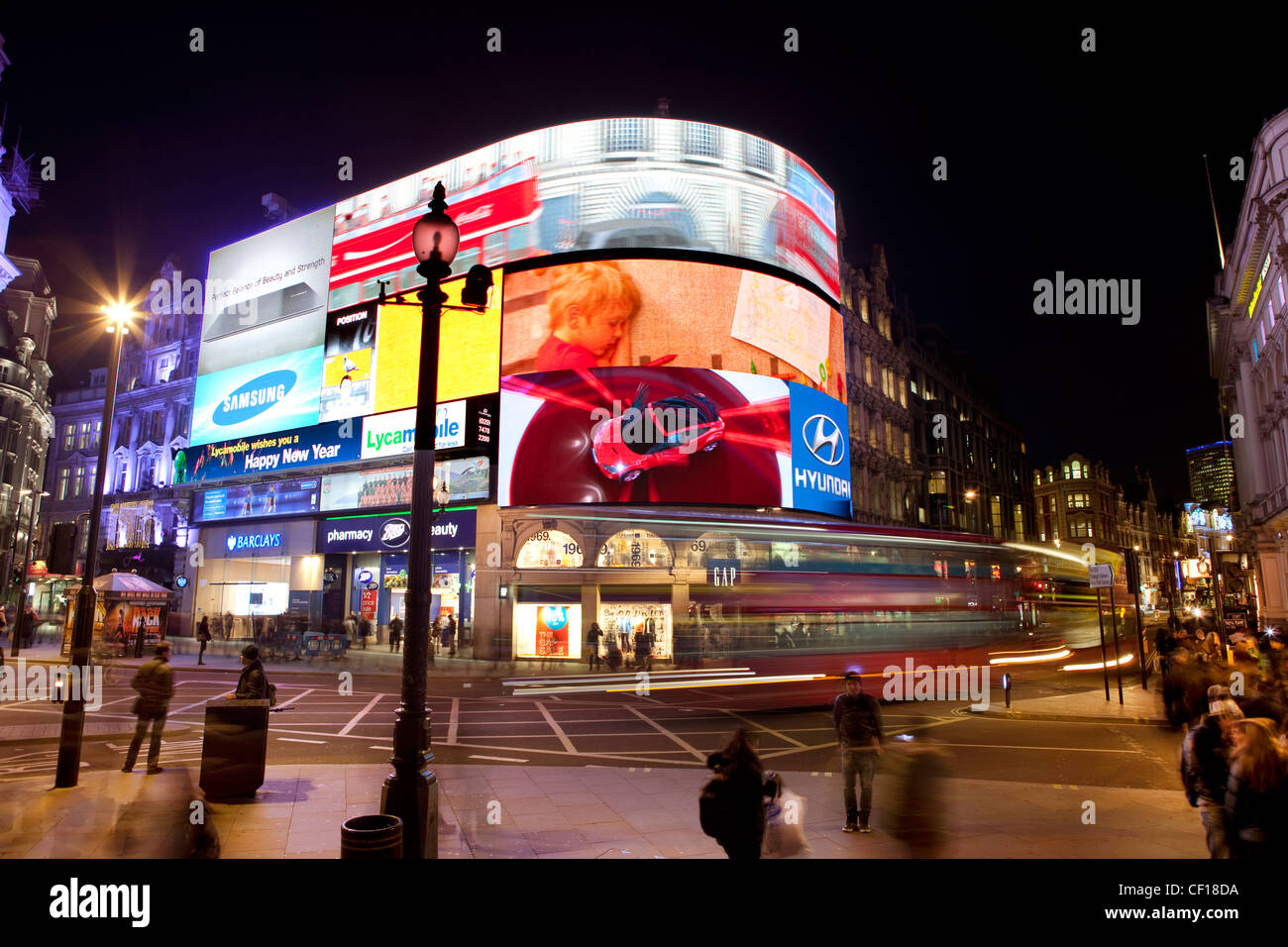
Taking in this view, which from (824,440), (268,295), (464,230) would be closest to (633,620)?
(824,440)

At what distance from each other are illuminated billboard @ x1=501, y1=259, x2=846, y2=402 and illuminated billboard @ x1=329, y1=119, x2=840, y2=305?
1.47 m

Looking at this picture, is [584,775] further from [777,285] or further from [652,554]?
[777,285]

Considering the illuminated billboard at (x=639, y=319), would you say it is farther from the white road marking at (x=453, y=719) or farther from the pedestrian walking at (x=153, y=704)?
the pedestrian walking at (x=153, y=704)

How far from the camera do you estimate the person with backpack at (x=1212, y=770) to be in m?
5.62

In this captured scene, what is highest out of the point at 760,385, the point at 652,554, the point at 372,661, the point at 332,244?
the point at 332,244

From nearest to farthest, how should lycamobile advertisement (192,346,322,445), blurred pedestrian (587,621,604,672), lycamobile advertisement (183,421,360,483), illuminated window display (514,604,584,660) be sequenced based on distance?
blurred pedestrian (587,621,604,672) < illuminated window display (514,604,584,660) < lycamobile advertisement (183,421,360,483) < lycamobile advertisement (192,346,322,445)

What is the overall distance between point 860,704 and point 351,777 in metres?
7.25

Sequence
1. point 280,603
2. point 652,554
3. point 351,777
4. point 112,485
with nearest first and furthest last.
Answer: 1. point 351,777
2. point 652,554
3. point 280,603
4. point 112,485

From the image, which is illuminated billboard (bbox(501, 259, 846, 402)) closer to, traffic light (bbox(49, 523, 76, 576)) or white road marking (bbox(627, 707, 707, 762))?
white road marking (bbox(627, 707, 707, 762))

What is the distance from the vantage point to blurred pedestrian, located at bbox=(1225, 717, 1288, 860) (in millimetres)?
5102

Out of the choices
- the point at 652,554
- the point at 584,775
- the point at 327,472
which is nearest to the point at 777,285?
the point at 652,554

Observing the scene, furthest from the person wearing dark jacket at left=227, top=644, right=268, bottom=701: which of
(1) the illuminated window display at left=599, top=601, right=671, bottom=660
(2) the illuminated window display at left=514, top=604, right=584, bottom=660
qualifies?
(2) the illuminated window display at left=514, top=604, right=584, bottom=660

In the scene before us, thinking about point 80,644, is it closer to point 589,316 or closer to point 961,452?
point 589,316
